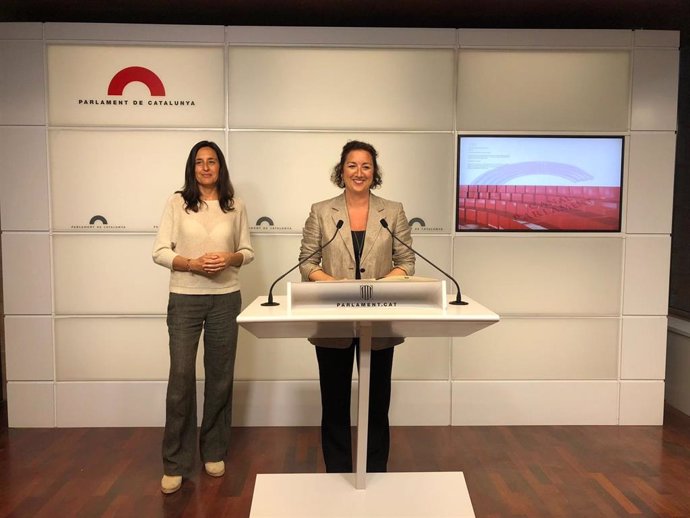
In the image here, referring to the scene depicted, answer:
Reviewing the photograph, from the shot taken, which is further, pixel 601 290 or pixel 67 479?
pixel 601 290

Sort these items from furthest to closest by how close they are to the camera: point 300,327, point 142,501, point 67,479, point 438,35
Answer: point 438,35 → point 67,479 → point 142,501 → point 300,327

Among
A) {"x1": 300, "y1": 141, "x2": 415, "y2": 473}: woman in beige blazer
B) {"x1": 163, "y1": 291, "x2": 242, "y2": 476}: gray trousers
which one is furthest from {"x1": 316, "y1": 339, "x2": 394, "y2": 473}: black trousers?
{"x1": 163, "y1": 291, "x2": 242, "y2": 476}: gray trousers

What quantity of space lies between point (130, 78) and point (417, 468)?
3.19m

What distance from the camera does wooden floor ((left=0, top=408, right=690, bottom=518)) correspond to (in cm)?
285

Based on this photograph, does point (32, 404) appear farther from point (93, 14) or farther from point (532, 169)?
point (532, 169)

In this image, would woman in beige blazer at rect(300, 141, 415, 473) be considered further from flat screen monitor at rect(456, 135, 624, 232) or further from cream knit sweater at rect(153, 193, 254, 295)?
flat screen monitor at rect(456, 135, 624, 232)

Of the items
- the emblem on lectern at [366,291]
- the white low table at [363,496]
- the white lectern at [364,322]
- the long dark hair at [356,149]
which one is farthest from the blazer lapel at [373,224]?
the white low table at [363,496]

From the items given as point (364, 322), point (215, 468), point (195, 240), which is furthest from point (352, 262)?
point (215, 468)

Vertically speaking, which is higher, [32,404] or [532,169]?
[532,169]

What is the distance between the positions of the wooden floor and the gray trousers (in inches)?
7.2

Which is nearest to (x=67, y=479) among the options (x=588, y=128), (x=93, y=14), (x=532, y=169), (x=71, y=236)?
(x=71, y=236)

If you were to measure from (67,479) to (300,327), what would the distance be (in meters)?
2.06

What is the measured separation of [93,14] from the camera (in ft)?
13.0

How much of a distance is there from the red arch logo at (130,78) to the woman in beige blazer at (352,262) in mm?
1798
